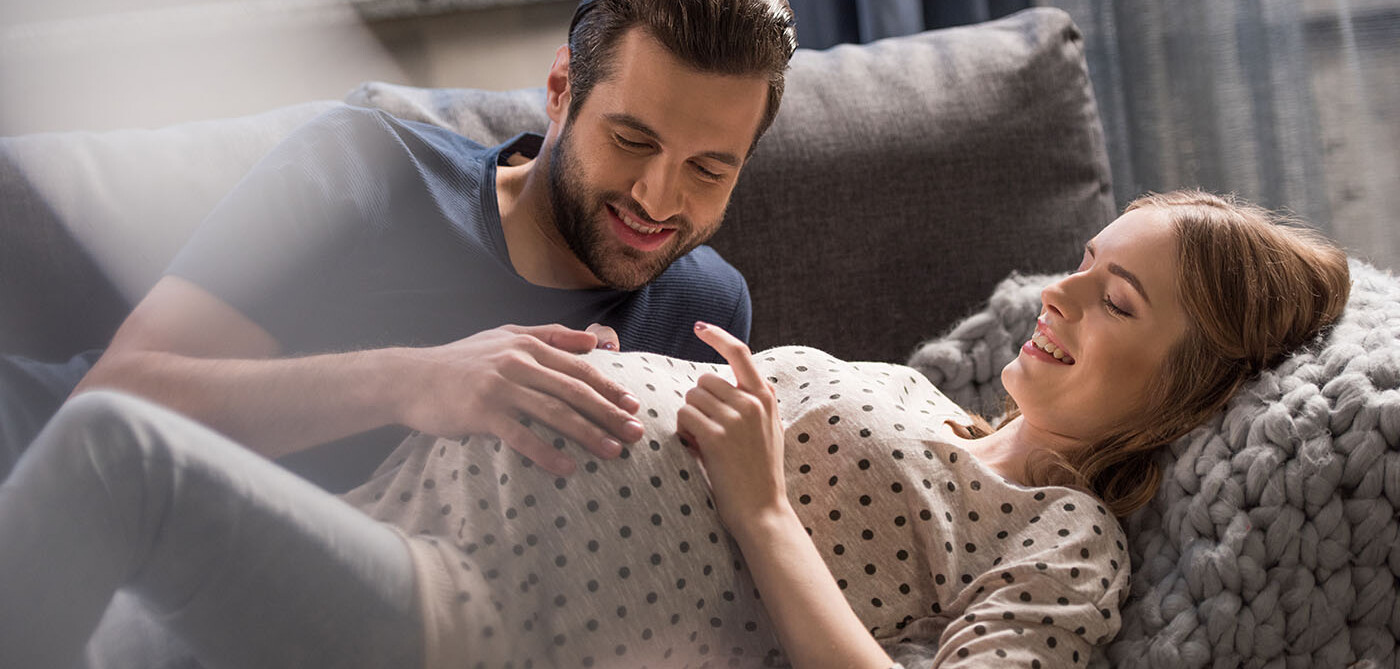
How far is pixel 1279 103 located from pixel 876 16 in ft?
1.94

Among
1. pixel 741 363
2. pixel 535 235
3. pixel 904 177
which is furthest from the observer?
pixel 904 177

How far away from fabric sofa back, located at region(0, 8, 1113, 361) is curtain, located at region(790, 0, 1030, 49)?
0.28 meters

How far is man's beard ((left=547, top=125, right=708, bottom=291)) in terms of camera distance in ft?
3.25

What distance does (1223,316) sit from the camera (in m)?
0.86

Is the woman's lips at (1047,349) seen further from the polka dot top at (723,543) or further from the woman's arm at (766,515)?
the woman's arm at (766,515)

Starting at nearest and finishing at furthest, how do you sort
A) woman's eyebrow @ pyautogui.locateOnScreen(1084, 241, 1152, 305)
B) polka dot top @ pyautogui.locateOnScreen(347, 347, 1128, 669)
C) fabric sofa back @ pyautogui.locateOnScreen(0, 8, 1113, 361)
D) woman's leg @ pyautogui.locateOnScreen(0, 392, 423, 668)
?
woman's leg @ pyautogui.locateOnScreen(0, 392, 423, 668)
polka dot top @ pyautogui.locateOnScreen(347, 347, 1128, 669)
woman's eyebrow @ pyautogui.locateOnScreen(1084, 241, 1152, 305)
fabric sofa back @ pyautogui.locateOnScreen(0, 8, 1113, 361)

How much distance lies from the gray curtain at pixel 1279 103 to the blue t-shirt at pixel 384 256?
854 millimetres

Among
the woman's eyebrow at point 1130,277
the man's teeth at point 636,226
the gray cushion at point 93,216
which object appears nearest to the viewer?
the gray cushion at point 93,216

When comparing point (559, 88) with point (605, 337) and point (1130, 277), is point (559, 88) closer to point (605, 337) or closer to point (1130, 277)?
point (605, 337)

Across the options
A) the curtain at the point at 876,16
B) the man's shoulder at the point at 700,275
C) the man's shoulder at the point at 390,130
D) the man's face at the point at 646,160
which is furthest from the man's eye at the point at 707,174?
the curtain at the point at 876,16

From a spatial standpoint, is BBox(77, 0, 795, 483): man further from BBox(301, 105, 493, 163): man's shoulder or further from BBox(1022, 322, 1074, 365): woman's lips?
BBox(1022, 322, 1074, 365): woman's lips

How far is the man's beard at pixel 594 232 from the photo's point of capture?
3.25ft

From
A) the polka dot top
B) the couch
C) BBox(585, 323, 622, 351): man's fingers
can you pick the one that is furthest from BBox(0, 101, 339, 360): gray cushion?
BBox(585, 323, 622, 351): man's fingers

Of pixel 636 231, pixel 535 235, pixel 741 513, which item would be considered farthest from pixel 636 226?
pixel 741 513
